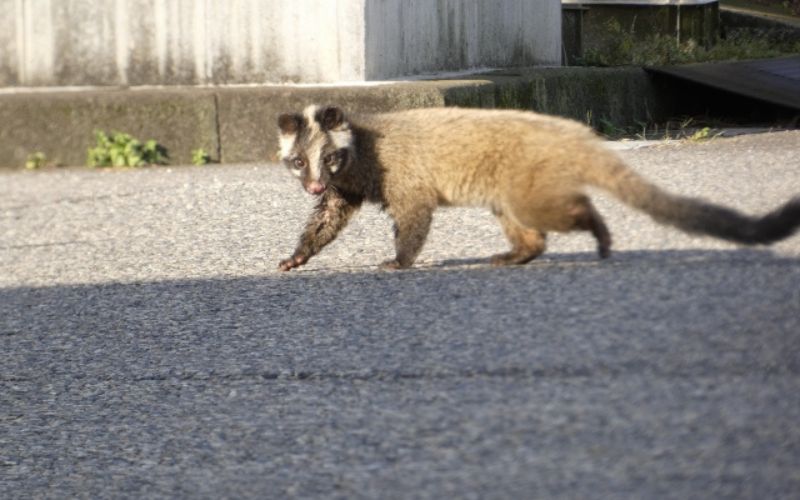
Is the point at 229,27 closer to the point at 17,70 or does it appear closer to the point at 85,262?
the point at 17,70

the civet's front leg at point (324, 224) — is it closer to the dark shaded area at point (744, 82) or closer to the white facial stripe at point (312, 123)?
the white facial stripe at point (312, 123)

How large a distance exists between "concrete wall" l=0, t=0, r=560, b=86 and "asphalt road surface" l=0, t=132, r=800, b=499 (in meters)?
3.33

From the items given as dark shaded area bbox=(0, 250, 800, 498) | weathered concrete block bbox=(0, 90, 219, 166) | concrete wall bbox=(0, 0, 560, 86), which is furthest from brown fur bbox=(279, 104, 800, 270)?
weathered concrete block bbox=(0, 90, 219, 166)

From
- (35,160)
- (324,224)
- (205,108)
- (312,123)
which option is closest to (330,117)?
(312,123)

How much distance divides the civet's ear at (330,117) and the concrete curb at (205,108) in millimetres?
3653

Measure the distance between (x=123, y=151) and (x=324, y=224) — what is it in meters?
4.98

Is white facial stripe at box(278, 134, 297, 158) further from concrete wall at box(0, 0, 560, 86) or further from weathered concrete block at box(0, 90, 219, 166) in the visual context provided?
weathered concrete block at box(0, 90, 219, 166)

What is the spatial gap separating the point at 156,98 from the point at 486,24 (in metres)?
3.29

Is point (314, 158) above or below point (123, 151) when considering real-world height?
above

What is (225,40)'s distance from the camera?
1115 cm

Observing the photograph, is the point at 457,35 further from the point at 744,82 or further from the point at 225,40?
the point at 744,82

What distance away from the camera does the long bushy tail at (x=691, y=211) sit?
526 centimetres

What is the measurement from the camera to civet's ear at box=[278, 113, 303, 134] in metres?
6.41

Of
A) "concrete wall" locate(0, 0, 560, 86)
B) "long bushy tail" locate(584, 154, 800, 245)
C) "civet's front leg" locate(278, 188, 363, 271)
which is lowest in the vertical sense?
"civet's front leg" locate(278, 188, 363, 271)
